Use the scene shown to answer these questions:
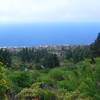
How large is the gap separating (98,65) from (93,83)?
1.01 feet

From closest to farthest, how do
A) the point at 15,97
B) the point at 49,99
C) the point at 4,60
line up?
→ the point at 49,99, the point at 15,97, the point at 4,60

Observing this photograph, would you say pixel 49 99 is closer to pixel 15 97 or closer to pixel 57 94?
pixel 57 94

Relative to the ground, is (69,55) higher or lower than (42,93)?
higher

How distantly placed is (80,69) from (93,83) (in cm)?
36

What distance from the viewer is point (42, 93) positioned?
15.9 feet

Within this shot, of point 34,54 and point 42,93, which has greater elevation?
point 34,54

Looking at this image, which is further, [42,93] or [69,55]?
[69,55]

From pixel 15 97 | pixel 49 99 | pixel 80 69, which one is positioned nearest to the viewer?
pixel 80 69

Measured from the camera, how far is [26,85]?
25.7 ft

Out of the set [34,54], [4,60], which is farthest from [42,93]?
[34,54]

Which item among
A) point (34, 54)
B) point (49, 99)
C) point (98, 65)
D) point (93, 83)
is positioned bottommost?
point (49, 99)

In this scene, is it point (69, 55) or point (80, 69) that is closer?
point (80, 69)

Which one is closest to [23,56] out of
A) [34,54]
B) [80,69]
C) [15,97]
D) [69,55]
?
[34,54]

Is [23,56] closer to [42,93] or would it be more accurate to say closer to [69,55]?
[69,55]
